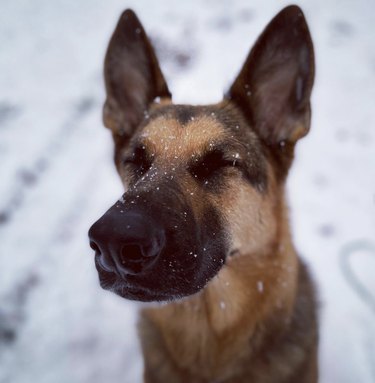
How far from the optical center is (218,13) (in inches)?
276

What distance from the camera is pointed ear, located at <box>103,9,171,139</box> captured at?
109 inches

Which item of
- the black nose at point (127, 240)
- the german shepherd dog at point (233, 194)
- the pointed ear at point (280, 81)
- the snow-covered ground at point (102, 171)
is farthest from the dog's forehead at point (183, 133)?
the snow-covered ground at point (102, 171)

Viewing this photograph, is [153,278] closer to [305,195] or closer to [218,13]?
[305,195]

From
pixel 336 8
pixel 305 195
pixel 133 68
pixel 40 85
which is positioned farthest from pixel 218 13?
pixel 133 68

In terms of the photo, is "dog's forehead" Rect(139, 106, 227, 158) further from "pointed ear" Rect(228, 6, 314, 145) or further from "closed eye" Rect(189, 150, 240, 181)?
"pointed ear" Rect(228, 6, 314, 145)

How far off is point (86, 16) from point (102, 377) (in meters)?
6.66

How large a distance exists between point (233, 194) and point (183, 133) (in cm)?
51

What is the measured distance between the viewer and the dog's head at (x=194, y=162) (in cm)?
174

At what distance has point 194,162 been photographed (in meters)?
2.30

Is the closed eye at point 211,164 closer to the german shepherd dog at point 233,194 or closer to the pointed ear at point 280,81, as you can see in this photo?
the german shepherd dog at point 233,194

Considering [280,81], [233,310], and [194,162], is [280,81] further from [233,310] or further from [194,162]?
[233,310]

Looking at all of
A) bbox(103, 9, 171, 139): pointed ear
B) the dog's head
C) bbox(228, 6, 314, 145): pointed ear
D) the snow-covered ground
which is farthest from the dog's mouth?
the snow-covered ground

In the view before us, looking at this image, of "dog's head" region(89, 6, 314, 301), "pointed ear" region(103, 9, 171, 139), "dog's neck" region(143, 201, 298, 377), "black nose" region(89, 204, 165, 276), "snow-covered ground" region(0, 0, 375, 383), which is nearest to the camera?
"black nose" region(89, 204, 165, 276)

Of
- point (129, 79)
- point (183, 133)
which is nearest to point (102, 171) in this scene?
point (129, 79)
